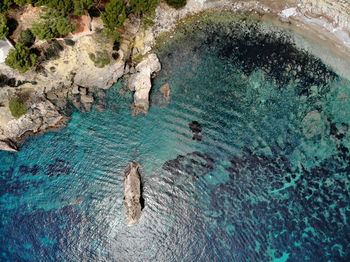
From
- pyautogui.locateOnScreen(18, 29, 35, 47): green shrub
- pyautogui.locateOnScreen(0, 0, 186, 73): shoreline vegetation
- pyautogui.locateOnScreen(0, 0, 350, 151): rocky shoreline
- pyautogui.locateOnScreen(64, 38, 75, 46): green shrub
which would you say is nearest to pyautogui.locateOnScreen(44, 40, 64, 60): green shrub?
pyautogui.locateOnScreen(0, 0, 350, 151): rocky shoreline

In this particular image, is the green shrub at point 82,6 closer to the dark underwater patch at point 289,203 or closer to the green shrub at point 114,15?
the green shrub at point 114,15

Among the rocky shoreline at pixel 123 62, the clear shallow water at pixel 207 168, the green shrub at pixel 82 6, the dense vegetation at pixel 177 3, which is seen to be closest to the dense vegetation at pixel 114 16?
the rocky shoreline at pixel 123 62

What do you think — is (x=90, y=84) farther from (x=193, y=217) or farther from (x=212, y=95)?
(x=193, y=217)

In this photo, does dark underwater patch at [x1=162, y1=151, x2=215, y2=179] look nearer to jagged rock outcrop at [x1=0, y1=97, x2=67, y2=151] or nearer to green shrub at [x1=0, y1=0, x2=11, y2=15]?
jagged rock outcrop at [x1=0, y1=97, x2=67, y2=151]

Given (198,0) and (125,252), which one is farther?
(198,0)

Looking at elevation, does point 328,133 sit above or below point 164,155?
above

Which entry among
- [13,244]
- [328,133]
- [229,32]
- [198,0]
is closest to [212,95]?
[229,32]
